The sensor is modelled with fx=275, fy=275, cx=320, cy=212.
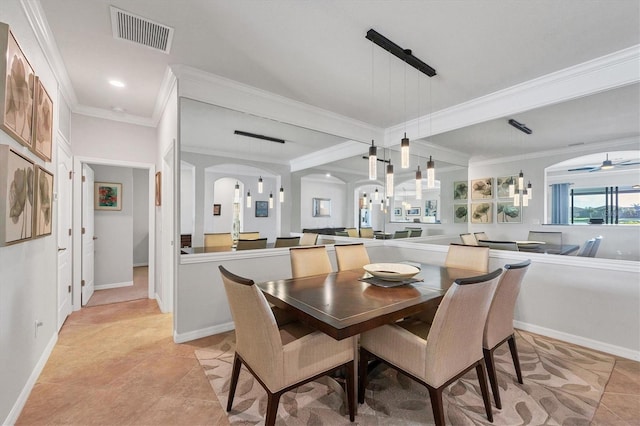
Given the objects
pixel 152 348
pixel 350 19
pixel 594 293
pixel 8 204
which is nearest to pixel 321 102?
pixel 350 19

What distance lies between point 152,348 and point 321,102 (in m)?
3.31

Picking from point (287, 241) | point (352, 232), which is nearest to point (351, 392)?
point (287, 241)

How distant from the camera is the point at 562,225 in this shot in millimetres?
3158

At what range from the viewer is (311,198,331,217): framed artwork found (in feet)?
13.6

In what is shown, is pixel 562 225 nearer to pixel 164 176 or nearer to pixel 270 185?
pixel 270 185

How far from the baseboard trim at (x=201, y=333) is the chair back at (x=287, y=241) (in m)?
1.07

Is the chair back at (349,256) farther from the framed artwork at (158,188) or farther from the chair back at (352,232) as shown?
the framed artwork at (158,188)

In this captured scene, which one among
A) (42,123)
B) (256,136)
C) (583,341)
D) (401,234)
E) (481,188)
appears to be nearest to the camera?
(42,123)

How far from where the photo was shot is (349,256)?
2.96m

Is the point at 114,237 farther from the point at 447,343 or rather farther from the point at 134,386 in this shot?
the point at 447,343

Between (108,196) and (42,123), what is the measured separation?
117 inches

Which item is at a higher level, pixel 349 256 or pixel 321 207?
pixel 321 207

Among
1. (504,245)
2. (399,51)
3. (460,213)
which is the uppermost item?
(399,51)

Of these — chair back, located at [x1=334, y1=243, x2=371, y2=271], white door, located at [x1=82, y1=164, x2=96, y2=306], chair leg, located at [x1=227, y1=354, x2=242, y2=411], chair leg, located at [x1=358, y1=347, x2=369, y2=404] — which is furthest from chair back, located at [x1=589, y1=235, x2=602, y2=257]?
white door, located at [x1=82, y1=164, x2=96, y2=306]
